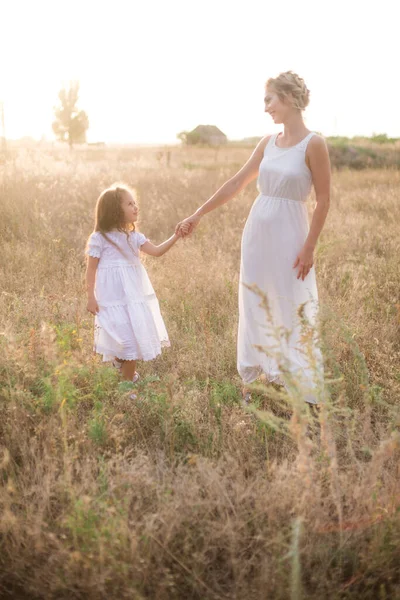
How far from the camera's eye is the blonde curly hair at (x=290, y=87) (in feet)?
10.2

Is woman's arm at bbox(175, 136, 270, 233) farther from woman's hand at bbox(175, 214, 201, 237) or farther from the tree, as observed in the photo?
the tree

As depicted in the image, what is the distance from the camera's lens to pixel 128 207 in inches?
133

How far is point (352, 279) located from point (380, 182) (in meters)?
8.42

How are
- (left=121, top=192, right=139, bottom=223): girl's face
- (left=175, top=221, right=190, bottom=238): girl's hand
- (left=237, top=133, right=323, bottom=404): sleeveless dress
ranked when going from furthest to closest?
(left=175, top=221, right=190, bottom=238): girl's hand → (left=121, top=192, right=139, bottom=223): girl's face → (left=237, top=133, right=323, bottom=404): sleeveless dress

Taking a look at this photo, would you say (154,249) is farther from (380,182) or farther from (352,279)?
(380,182)

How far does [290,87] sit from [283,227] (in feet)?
2.78

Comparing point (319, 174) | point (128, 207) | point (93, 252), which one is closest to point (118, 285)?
point (93, 252)

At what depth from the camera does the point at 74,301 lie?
15.4 feet

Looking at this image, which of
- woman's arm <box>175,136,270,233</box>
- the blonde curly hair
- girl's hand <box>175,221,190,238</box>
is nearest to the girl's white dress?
girl's hand <box>175,221,190,238</box>

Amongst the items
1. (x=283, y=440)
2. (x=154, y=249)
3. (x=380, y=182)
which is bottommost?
(x=283, y=440)

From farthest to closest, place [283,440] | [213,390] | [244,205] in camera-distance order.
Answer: [244,205] < [213,390] < [283,440]

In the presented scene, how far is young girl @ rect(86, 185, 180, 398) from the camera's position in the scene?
3.39 meters

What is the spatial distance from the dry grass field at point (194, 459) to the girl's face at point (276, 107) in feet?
4.09

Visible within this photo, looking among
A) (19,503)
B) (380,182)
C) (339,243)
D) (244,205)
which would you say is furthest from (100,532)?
(380,182)
